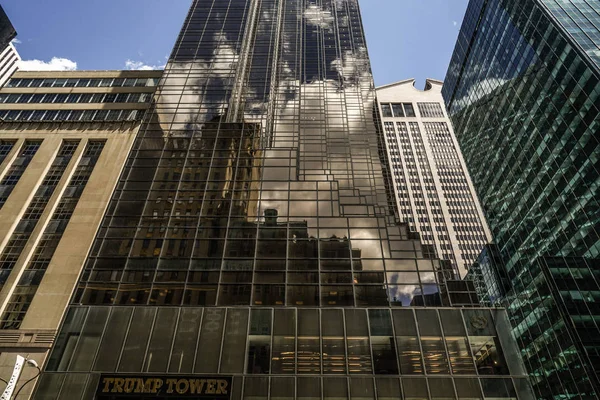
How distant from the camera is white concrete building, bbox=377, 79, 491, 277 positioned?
97.3 meters

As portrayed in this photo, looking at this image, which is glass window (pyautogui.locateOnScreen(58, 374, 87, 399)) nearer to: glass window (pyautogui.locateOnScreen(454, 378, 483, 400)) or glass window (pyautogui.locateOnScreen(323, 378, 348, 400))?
glass window (pyautogui.locateOnScreen(323, 378, 348, 400))

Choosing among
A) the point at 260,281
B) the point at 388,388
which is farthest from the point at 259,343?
the point at 388,388

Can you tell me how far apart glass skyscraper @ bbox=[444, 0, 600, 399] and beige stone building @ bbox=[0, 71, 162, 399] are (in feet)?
186

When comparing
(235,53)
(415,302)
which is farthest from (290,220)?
(235,53)

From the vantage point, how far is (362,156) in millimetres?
39906

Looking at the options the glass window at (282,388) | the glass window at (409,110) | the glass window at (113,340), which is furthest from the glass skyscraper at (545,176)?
the glass window at (409,110)

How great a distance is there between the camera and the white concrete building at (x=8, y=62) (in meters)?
53.0

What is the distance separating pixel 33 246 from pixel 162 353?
2072cm

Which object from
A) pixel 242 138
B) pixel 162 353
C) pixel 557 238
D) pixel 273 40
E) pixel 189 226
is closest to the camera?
pixel 162 353

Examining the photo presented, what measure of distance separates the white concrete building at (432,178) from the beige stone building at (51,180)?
214ft

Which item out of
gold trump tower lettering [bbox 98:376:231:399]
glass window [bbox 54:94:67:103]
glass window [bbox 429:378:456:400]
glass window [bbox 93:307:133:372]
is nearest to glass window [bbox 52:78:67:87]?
glass window [bbox 54:94:67:103]

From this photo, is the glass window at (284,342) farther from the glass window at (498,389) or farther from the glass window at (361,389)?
the glass window at (498,389)

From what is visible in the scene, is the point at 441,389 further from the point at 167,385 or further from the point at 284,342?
the point at 167,385

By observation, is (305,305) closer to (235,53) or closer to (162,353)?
(162,353)
